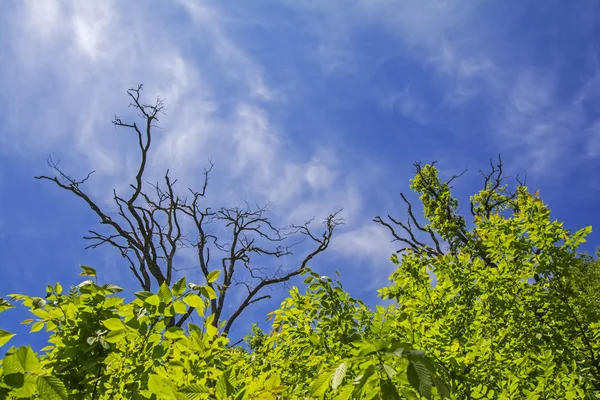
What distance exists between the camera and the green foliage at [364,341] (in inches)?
54.3

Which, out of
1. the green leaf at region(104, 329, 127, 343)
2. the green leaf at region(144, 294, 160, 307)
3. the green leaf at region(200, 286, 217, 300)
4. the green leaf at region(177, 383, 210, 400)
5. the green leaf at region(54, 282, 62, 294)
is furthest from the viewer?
the green leaf at region(54, 282, 62, 294)

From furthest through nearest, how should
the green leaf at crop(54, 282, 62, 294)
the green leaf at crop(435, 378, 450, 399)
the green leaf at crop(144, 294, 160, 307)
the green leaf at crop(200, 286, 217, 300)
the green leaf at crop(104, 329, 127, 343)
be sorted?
the green leaf at crop(54, 282, 62, 294) → the green leaf at crop(200, 286, 217, 300) → the green leaf at crop(144, 294, 160, 307) → the green leaf at crop(104, 329, 127, 343) → the green leaf at crop(435, 378, 450, 399)

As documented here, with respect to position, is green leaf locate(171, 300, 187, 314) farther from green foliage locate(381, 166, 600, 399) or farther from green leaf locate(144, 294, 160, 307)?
green foliage locate(381, 166, 600, 399)

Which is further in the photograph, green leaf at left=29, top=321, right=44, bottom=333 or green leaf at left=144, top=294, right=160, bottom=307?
green leaf at left=29, top=321, right=44, bottom=333

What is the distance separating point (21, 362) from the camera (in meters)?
1.30

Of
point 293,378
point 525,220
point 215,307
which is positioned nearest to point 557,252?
→ point 525,220

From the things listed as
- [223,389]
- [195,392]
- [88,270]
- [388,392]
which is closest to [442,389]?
[388,392]

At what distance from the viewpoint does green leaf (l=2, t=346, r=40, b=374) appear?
1.30 meters

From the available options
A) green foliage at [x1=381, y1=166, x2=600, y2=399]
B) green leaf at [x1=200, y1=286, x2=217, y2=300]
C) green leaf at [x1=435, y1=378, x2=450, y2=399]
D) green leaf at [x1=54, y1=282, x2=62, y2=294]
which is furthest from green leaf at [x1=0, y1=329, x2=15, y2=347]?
green foliage at [x1=381, y1=166, x2=600, y2=399]

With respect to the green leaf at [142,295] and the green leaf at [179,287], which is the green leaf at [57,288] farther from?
the green leaf at [179,287]

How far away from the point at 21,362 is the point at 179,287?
2.14ft

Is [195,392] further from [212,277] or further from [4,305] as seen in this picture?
[4,305]

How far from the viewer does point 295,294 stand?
144 inches

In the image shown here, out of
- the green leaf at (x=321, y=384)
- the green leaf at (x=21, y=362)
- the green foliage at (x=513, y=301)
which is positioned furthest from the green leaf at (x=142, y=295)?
the green foliage at (x=513, y=301)
